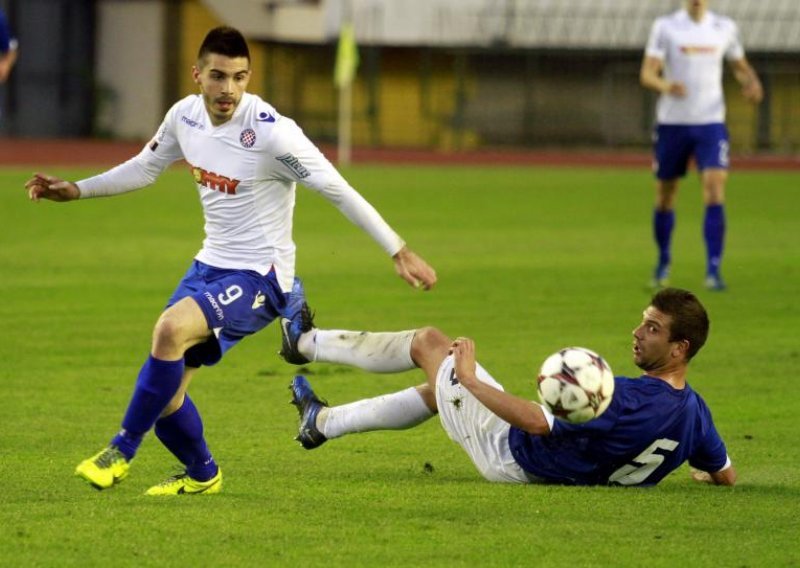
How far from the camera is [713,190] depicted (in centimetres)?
1633

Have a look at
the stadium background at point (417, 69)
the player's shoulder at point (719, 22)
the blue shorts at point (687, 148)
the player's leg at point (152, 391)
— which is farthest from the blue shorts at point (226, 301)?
the stadium background at point (417, 69)

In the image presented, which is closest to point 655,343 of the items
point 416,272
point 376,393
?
point 416,272

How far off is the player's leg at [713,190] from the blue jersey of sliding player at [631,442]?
8656mm

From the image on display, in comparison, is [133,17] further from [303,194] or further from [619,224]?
[619,224]

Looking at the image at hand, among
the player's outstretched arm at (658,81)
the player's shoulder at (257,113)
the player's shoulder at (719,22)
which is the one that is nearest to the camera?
the player's shoulder at (257,113)

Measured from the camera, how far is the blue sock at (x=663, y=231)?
16.4m

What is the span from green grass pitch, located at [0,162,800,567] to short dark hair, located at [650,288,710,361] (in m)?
0.68

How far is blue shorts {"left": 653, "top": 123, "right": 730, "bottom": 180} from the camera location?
16422mm

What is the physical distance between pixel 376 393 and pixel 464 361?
3.35 m

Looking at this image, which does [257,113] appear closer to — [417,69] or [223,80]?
[223,80]

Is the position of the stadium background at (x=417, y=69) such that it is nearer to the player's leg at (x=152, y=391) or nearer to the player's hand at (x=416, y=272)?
the player's hand at (x=416, y=272)

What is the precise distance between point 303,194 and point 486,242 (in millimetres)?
7862

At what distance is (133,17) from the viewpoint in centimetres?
4578

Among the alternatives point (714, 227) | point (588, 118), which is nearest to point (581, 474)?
point (714, 227)
